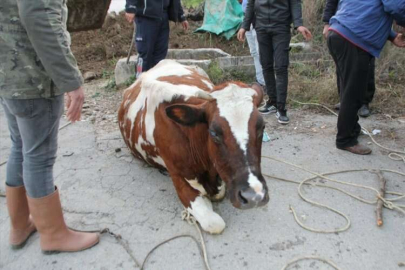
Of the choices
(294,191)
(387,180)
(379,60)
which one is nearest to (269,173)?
(294,191)

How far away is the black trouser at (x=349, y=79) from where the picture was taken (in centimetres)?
349

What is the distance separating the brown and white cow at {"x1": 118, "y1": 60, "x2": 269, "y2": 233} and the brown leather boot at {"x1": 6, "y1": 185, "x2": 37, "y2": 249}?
1.08 metres

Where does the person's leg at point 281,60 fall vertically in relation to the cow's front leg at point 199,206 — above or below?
above

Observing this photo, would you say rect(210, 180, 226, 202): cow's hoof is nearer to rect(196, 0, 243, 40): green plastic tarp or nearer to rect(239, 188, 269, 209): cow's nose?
rect(239, 188, 269, 209): cow's nose

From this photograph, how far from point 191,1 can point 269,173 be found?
269 inches

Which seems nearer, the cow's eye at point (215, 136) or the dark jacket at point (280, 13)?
the cow's eye at point (215, 136)

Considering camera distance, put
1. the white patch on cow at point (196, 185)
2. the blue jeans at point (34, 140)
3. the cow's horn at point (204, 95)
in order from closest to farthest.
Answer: the blue jeans at point (34, 140)
the cow's horn at point (204, 95)
the white patch on cow at point (196, 185)

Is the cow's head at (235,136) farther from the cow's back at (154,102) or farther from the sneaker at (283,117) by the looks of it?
the sneaker at (283,117)

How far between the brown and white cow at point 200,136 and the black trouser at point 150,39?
4.01 ft

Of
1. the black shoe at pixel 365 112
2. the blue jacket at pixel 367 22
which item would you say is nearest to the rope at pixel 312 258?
the blue jacket at pixel 367 22

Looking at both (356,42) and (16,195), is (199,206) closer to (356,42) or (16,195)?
(16,195)

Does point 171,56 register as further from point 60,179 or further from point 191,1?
point 60,179

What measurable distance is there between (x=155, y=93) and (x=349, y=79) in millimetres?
1975

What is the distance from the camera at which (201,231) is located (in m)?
2.68
